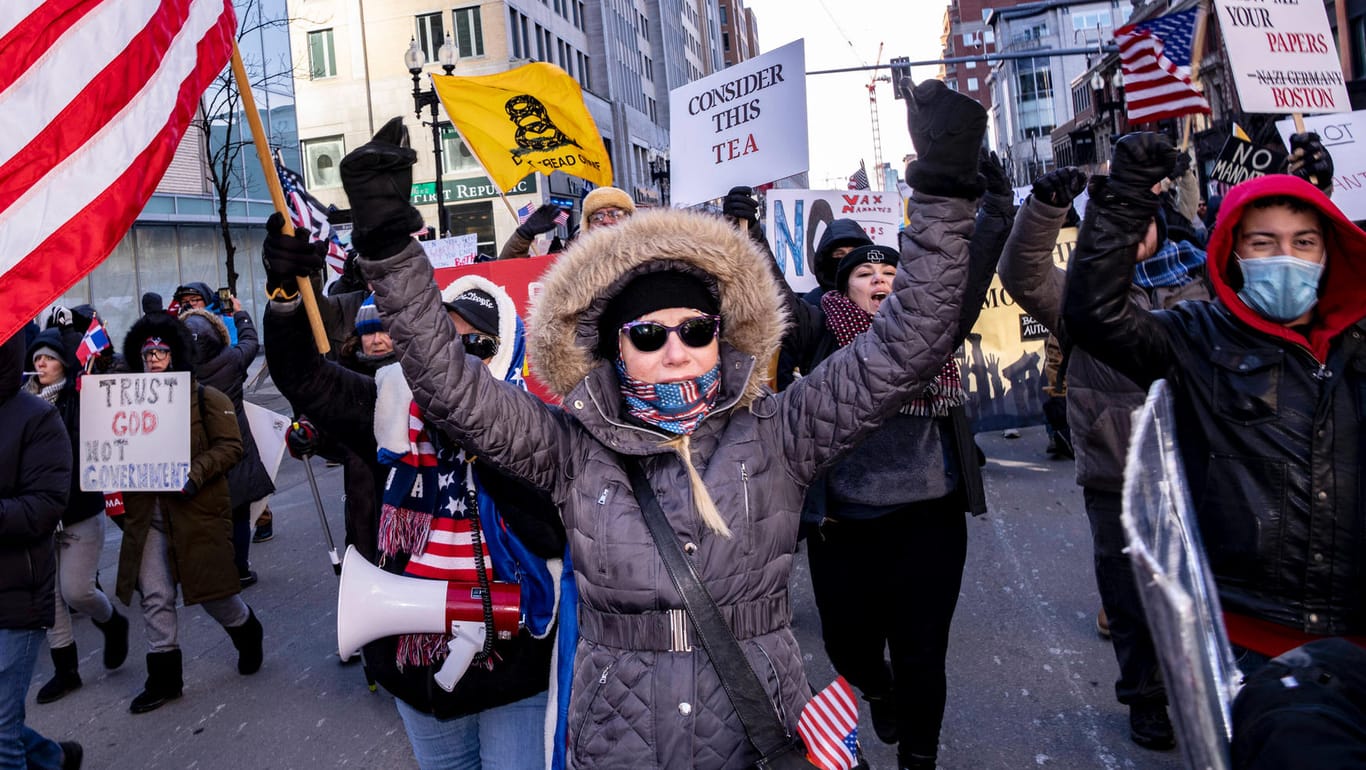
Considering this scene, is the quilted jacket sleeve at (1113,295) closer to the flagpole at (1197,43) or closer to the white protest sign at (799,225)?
the flagpole at (1197,43)

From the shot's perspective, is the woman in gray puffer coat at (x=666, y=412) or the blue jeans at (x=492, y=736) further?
the blue jeans at (x=492, y=736)

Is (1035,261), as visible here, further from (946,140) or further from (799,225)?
(799,225)

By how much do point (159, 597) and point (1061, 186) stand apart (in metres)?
4.85

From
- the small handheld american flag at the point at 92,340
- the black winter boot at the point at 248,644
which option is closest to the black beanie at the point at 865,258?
the black winter boot at the point at 248,644

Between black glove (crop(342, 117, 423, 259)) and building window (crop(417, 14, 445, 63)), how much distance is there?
46.8m

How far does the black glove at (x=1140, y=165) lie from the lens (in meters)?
2.59

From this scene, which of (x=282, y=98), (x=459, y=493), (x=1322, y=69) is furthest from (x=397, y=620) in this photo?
(x=282, y=98)

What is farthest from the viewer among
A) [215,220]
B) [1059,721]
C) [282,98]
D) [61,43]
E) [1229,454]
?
[282,98]

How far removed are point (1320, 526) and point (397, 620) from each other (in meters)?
2.33

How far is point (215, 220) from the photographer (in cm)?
2800

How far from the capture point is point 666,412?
2555 mm

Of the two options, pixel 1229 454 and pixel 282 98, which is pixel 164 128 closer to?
pixel 1229 454

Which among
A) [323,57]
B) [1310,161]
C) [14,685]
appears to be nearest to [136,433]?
[14,685]

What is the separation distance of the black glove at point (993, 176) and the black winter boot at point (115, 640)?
5.41m
